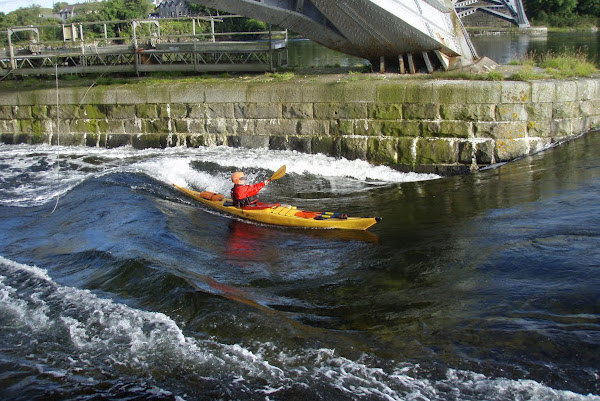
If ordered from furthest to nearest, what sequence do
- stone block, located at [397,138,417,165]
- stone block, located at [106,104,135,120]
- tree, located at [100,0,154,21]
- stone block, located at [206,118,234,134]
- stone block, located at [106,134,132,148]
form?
tree, located at [100,0,154,21]
stone block, located at [106,134,132,148]
stone block, located at [106,104,135,120]
stone block, located at [206,118,234,134]
stone block, located at [397,138,417,165]

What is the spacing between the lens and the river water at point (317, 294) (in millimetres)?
4719

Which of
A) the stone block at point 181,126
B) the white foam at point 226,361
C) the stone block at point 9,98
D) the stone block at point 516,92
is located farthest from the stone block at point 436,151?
the stone block at point 9,98

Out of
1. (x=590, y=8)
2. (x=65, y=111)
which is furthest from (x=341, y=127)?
(x=590, y=8)

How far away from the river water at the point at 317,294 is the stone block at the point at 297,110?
2.49 meters

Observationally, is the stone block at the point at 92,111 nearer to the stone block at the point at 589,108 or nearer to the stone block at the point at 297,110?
the stone block at the point at 297,110

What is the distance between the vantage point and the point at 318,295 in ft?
20.8

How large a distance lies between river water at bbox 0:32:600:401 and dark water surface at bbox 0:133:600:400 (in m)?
0.02

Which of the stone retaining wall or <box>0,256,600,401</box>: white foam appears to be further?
the stone retaining wall

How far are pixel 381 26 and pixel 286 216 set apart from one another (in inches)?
234

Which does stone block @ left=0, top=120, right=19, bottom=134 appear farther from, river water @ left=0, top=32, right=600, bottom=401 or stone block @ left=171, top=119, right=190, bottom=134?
river water @ left=0, top=32, right=600, bottom=401

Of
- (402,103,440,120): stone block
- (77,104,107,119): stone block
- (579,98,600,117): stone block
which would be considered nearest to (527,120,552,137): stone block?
(579,98,600,117): stone block

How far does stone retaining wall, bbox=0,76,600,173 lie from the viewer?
37.7ft

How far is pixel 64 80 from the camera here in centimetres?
1664

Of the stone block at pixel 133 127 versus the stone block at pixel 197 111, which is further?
the stone block at pixel 133 127
